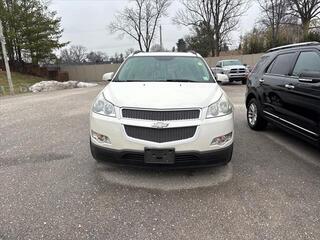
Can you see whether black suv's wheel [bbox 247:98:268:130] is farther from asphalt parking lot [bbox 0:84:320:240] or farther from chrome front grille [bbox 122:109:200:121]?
chrome front grille [bbox 122:109:200:121]

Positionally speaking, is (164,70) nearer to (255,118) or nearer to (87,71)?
(255,118)

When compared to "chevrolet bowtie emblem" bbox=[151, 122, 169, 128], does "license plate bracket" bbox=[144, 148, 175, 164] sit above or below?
below

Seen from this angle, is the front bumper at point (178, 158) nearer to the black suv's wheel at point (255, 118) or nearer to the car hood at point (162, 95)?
the car hood at point (162, 95)

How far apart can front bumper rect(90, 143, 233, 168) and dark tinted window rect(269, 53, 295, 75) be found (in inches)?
91.9

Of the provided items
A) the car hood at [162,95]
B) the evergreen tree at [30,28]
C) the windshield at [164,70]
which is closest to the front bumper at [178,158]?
the car hood at [162,95]

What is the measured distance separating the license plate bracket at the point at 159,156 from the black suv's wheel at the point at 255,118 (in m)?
3.33

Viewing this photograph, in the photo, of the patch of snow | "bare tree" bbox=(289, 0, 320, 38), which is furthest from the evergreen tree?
"bare tree" bbox=(289, 0, 320, 38)

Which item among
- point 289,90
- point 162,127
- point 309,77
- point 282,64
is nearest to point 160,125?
point 162,127

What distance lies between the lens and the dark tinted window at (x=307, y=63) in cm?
425

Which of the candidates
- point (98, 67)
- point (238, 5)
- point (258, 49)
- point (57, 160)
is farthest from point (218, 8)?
point (57, 160)

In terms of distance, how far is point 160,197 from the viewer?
11.0ft

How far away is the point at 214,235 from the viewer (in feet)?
8.83

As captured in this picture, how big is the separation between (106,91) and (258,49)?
35.9m

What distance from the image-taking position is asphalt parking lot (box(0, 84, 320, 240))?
277 centimetres
